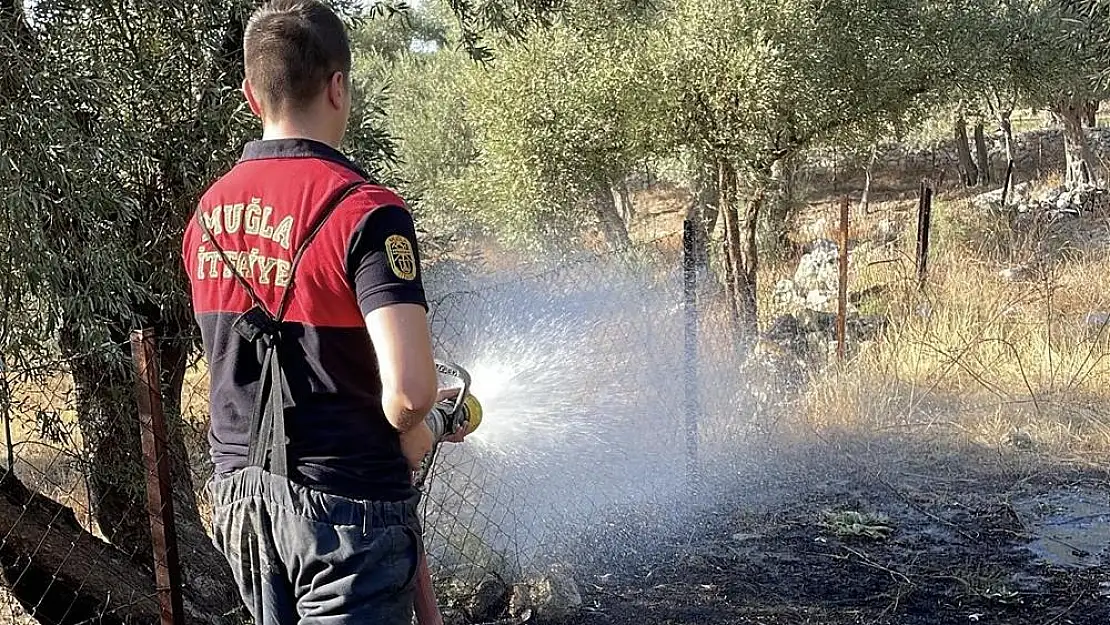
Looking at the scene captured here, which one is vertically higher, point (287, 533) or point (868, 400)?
point (287, 533)

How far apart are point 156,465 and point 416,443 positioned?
1.43 metres

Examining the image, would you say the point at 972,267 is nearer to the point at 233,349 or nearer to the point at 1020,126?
the point at 233,349

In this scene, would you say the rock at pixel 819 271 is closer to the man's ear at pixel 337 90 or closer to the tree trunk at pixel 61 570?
the tree trunk at pixel 61 570

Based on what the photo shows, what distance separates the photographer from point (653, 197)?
22.1 meters

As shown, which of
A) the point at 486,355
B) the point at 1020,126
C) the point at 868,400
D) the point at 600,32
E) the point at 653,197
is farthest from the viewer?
the point at 1020,126

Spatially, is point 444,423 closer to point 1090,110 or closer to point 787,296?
point 787,296

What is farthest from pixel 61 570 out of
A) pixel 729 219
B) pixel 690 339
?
pixel 729 219

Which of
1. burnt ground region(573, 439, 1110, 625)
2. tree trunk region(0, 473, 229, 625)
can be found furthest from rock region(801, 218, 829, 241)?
tree trunk region(0, 473, 229, 625)

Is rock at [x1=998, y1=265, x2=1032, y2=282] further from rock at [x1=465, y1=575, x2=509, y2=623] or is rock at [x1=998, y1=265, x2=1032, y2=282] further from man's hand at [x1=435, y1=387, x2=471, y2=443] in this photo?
man's hand at [x1=435, y1=387, x2=471, y2=443]

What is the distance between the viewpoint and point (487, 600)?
172 inches

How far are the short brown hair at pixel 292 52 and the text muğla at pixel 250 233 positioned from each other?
0.70 ft

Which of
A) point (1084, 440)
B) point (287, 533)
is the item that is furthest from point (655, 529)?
point (287, 533)

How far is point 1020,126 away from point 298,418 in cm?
3198

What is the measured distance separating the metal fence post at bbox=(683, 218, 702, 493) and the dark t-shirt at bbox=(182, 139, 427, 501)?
11.2 feet
